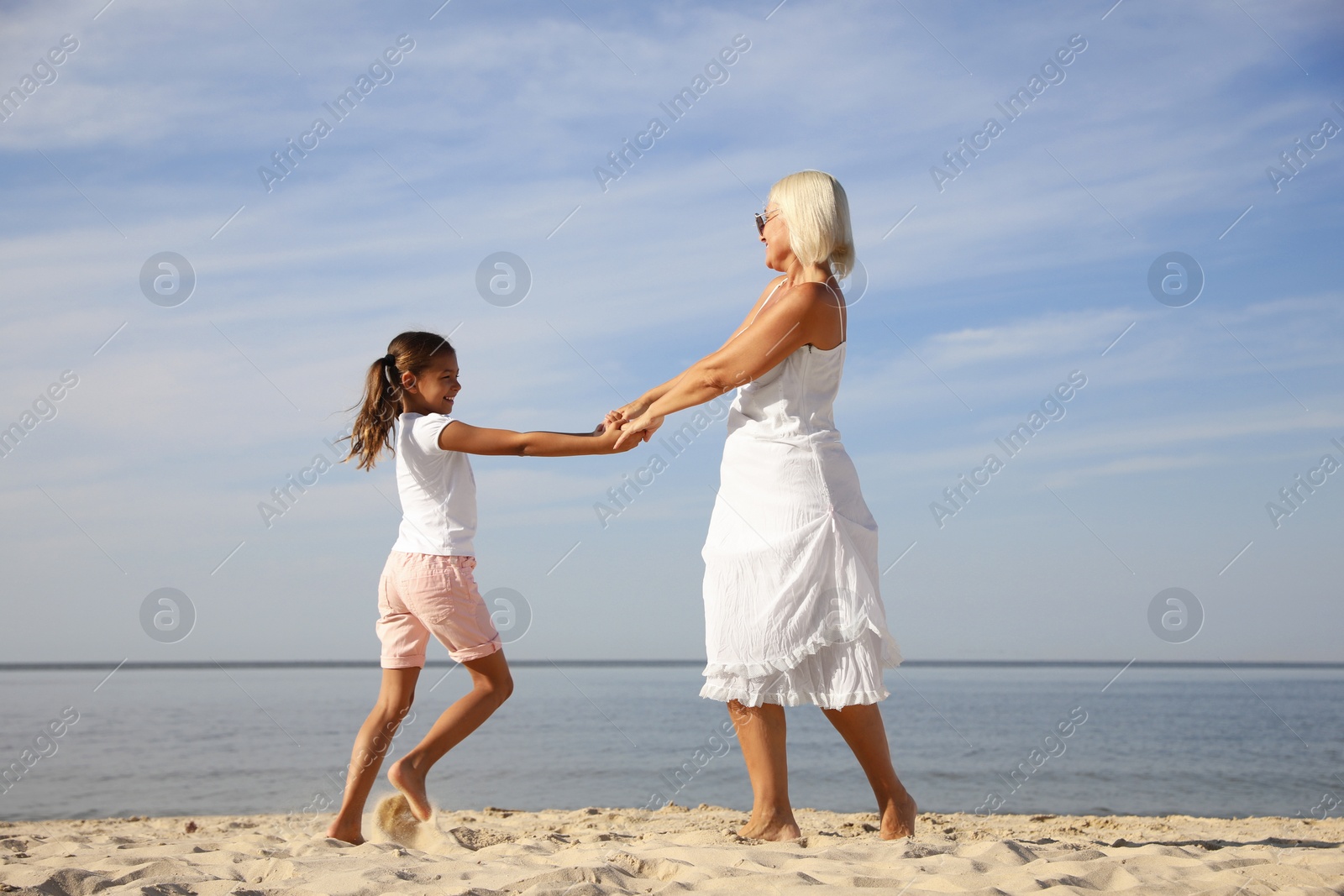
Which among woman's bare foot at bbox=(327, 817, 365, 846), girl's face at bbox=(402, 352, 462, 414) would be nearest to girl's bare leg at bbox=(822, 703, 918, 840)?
woman's bare foot at bbox=(327, 817, 365, 846)

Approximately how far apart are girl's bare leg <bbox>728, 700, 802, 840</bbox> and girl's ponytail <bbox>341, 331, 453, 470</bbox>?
5.72ft

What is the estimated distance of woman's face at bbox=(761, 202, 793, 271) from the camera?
3.59 metres

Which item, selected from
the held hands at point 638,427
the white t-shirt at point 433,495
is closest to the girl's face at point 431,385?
the white t-shirt at point 433,495

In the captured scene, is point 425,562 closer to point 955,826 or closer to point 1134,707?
point 955,826

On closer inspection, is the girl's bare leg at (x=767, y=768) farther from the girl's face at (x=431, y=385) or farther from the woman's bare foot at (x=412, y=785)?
the girl's face at (x=431, y=385)

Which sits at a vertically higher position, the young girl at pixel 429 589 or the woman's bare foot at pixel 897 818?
the young girl at pixel 429 589

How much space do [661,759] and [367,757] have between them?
216 inches

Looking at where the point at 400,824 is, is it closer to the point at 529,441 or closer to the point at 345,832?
the point at 345,832

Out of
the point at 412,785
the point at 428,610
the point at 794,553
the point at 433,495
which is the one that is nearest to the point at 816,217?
the point at 794,553

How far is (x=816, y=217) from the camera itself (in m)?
3.48

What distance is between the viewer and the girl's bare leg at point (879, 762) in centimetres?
332

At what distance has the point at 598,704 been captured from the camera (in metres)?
16.0

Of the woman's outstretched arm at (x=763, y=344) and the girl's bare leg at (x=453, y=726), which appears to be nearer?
the woman's outstretched arm at (x=763, y=344)

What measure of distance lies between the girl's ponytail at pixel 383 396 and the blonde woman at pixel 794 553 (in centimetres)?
113
